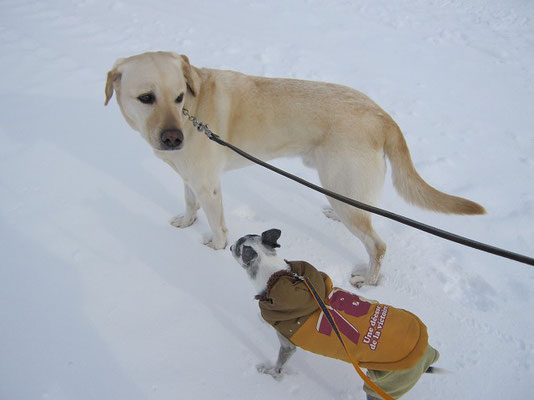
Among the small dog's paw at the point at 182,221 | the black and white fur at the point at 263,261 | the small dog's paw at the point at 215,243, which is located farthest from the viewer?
the small dog's paw at the point at 182,221

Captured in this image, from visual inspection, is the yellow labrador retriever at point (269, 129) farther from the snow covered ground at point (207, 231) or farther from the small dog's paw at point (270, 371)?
the small dog's paw at point (270, 371)

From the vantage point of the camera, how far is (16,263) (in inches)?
98.7

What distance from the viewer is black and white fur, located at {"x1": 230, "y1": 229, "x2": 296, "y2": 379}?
5.97 ft

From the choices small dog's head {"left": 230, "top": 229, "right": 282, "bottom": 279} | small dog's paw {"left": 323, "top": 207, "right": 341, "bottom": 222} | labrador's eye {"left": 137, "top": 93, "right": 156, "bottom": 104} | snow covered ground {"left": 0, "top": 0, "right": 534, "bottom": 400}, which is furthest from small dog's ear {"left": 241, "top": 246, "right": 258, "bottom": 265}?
small dog's paw {"left": 323, "top": 207, "right": 341, "bottom": 222}

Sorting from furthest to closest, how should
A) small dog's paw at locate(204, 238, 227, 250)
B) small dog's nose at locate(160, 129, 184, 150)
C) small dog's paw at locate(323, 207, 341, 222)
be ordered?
small dog's paw at locate(323, 207, 341, 222), small dog's paw at locate(204, 238, 227, 250), small dog's nose at locate(160, 129, 184, 150)

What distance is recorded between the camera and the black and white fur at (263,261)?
1820 mm

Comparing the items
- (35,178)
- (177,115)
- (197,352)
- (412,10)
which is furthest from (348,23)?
(197,352)

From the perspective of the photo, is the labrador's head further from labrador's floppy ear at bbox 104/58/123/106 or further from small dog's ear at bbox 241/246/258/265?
small dog's ear at bbox 241/246/258/265

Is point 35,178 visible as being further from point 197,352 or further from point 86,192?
point 197,352

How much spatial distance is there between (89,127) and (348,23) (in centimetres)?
556

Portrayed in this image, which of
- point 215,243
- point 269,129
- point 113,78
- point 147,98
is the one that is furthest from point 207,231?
point 113,78

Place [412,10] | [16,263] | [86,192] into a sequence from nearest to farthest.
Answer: [16,263]
[86,192]
[412,10]

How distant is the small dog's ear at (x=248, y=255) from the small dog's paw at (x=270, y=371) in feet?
2.51

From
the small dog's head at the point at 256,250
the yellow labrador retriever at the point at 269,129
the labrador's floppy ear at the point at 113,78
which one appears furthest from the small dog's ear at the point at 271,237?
the labrador's floppy ear at the point at 113,78
